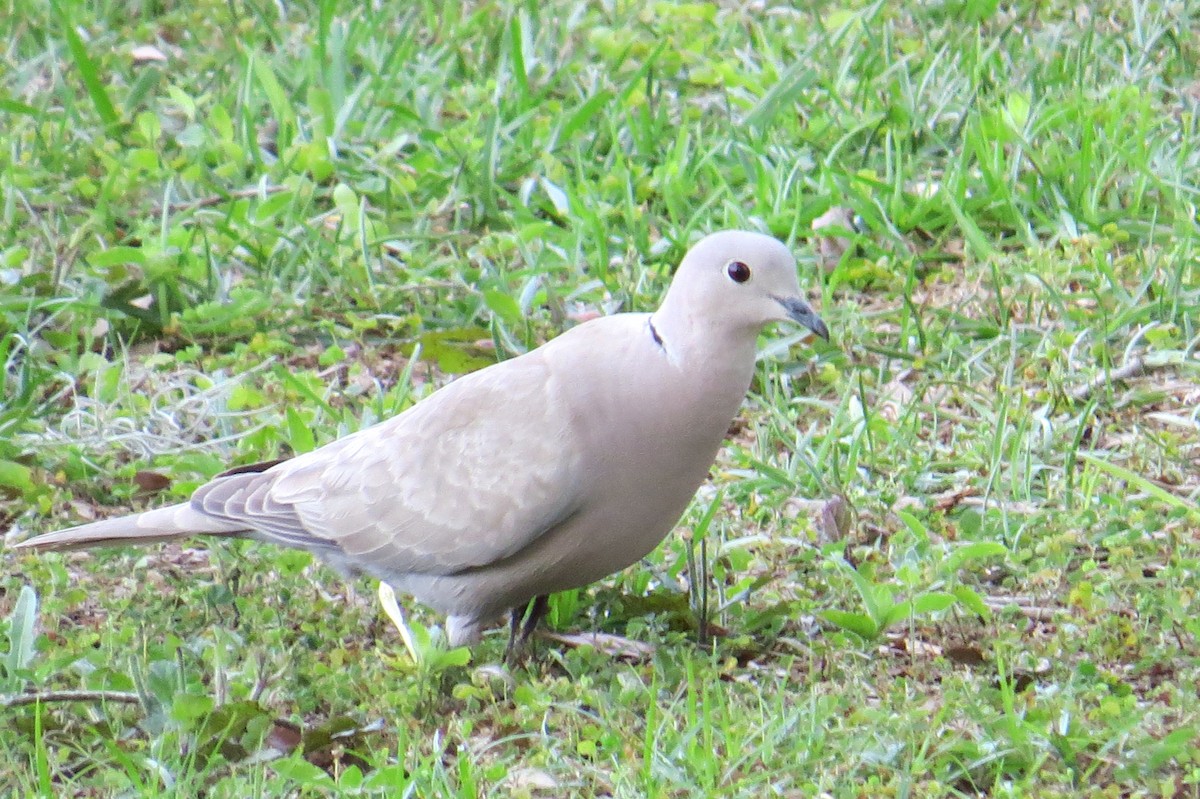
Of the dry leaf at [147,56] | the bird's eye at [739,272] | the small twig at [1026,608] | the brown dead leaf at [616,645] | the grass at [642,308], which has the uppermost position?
the bird's eye at [739,272]

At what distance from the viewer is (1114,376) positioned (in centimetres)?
438

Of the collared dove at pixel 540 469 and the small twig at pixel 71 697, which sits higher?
the collared dove at pixel 540 469

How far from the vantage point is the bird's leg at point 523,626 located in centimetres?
347

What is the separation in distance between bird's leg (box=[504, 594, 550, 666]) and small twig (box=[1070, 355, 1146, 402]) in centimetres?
162

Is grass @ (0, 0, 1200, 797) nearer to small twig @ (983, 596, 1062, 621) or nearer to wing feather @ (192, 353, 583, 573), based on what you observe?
small twig @ (983, 596, 1062, 621)

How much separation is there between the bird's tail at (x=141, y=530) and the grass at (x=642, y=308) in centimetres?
13

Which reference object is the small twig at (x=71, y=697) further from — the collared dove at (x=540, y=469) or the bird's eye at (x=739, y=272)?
the bird's eye at (x=739, y=272)

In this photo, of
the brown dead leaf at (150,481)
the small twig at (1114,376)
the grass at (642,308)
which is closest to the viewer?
the grass at (642,308)

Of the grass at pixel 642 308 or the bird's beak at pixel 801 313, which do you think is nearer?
the grass at pixel 642 308

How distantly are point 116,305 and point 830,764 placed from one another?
2843 millimetres

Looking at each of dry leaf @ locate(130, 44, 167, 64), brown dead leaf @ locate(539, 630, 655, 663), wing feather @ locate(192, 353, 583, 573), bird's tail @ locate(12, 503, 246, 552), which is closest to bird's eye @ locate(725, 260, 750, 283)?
wing feather @ locate(192, 353, 583, 573)

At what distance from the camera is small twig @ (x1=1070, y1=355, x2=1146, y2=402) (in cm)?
432

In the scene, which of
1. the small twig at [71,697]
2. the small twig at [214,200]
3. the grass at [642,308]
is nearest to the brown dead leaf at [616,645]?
the grass at [642,308]

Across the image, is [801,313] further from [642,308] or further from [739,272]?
[642,308]
